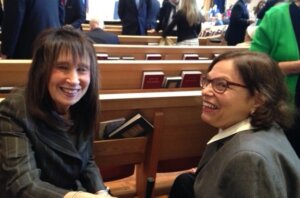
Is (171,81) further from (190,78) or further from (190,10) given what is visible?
(190,10)

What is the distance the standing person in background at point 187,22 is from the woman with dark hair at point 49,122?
291cm

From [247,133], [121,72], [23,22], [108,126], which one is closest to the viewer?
[247,133]

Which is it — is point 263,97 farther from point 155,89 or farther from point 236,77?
point 155,89

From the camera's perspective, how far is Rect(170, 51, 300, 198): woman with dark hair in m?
0.97

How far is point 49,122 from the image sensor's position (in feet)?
4.22

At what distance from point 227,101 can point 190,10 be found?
10.2ft

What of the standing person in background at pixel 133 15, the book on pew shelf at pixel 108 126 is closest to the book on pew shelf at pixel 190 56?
the book on pew shelf at pixel 108 126

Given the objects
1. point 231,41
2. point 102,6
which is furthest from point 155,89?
point 102,6

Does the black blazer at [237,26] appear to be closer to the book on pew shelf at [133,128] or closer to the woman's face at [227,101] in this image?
the book on pew shelf at [133,128]

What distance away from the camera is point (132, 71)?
1971mm

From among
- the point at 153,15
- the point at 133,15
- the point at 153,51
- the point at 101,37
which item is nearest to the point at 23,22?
the point at 101,37

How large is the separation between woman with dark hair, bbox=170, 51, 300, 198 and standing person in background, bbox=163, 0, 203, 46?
2979mm

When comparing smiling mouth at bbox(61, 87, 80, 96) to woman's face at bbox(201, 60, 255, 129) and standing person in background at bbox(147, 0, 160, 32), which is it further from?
standing person in background at bbox(147, 0, 160, 32)

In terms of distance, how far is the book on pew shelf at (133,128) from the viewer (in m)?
1.69
